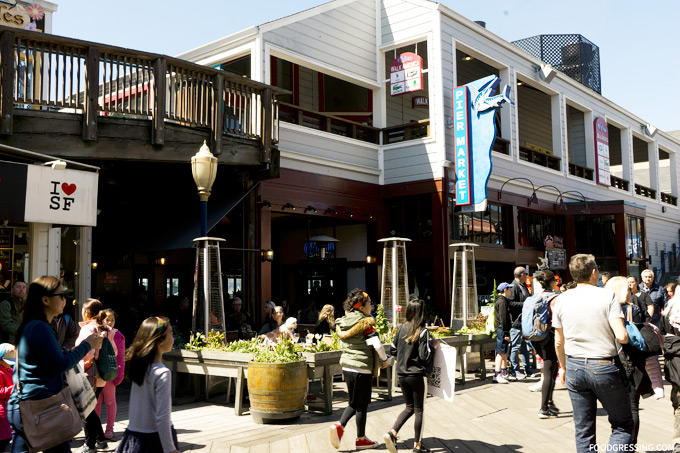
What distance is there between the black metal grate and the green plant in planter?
82.6ft

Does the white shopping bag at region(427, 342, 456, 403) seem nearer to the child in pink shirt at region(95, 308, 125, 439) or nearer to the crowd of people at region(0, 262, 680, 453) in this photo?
the crowd of people at region(0, 262, 680, 453)

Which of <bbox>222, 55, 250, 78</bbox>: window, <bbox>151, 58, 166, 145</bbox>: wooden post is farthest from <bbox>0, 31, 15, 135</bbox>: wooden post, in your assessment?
<bbox>222, 55, 250, 78</bbox>: window

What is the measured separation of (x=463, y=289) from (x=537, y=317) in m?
3.88

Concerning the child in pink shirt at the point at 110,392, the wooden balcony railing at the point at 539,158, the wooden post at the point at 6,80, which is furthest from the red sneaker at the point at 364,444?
the wooden balcony railing at the point at 539,158

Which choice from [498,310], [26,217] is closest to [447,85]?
[498,310]

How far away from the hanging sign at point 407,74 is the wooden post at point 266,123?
516 centimetres

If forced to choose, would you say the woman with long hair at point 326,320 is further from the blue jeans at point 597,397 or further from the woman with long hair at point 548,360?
the blue jeans at point 597,397

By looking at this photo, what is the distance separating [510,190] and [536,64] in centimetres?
465

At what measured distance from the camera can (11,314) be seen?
26.4 ft

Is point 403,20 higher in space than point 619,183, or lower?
higher

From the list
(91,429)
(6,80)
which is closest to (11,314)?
(91,429)

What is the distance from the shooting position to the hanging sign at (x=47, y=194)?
23.8ft

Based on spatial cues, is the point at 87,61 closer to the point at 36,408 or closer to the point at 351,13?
the point at 36,408

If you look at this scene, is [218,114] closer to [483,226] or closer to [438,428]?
[438,428]
